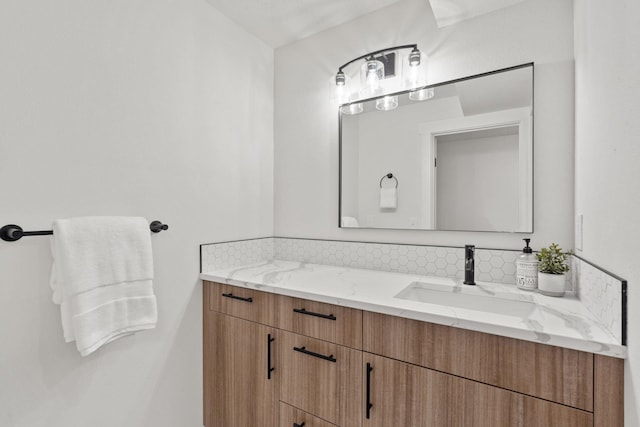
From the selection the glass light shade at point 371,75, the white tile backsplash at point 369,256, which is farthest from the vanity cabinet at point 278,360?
the glass light shade at point 371,75

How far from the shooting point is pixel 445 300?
1.38m

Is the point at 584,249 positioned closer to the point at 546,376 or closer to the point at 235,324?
the point at 546,376

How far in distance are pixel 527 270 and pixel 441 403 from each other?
675 mm

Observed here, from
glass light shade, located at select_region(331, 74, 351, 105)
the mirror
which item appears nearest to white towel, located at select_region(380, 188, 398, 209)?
the mirror

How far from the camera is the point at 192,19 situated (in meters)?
1.62

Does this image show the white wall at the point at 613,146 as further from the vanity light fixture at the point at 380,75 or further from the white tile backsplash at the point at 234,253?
the white tile backsplash at the point at 234,253

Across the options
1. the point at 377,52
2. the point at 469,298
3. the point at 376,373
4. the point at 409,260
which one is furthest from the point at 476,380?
the point at 377,52

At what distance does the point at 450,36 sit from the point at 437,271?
1.21 meters

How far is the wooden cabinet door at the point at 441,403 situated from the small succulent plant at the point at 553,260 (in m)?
0.56

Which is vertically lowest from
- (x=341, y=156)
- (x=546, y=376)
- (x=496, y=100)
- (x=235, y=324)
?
(x=235, y=324)

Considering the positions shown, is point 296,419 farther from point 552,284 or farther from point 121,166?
point 121,166

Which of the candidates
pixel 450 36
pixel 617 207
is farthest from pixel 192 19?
pixel 617 207

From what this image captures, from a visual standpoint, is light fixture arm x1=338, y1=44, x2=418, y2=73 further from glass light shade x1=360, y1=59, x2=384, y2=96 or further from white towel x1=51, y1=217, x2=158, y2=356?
white towel x1=51, y1=217, x2=158, y2=356

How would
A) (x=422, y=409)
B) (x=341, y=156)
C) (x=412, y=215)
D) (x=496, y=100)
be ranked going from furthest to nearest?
1. (x=341, y=156)
2. (x=412, y=215)
3. (x=496, y=100)
4. (x=422, y=409)
